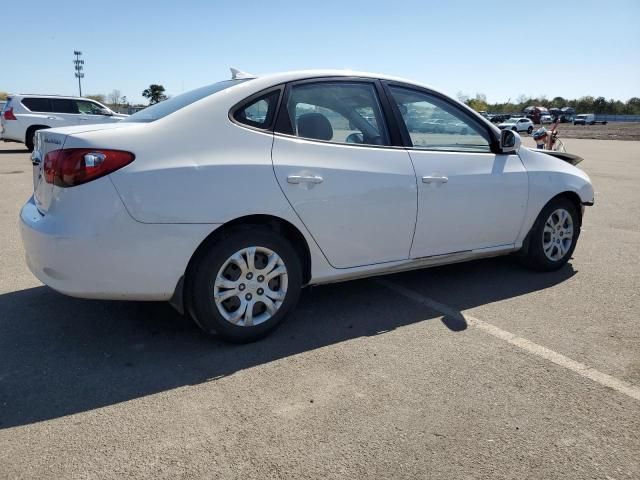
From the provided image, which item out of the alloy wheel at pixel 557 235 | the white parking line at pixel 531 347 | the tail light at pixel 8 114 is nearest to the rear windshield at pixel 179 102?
the white parking line at pixel 531 347

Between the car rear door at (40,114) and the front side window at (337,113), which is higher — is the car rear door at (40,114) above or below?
below

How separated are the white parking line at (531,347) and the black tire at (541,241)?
126 cm

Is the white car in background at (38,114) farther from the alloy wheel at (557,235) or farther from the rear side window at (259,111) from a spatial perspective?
the alloy wheel at (557,235)

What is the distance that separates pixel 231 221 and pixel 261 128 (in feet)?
2.09

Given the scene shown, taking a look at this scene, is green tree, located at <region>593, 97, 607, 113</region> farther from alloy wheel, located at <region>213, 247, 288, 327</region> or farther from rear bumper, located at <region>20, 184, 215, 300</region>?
rear bumper, located at <region>20, 184, 215, 300</region>

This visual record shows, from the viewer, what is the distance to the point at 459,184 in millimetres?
4109

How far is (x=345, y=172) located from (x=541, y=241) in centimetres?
234

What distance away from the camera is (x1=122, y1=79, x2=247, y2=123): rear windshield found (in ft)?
11.1

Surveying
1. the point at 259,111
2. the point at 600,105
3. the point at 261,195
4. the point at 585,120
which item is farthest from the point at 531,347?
the point at 600,105

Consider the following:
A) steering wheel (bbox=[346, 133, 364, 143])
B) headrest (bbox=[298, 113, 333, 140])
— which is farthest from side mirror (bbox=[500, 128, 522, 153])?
headrest (bbox=[298, 113, 333, 140])

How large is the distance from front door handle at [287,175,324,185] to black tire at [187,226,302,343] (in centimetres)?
35

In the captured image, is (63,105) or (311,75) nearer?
(311,75)

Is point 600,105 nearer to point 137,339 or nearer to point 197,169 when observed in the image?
point 197,169

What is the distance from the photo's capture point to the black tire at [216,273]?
316cm
